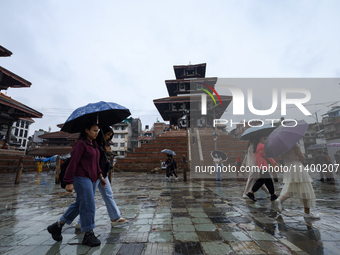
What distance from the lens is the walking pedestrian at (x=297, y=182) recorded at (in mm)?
3248

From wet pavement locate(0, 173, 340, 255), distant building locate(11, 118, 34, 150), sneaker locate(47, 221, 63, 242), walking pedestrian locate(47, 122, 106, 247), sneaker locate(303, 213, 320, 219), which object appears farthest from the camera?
distant building locate(11, 118, 34, 150)

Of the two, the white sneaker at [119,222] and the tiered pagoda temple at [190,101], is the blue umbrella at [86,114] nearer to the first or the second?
the white sneaker at [119,222]

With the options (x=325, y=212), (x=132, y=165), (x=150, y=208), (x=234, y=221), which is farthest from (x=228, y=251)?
(x=132, y=165)

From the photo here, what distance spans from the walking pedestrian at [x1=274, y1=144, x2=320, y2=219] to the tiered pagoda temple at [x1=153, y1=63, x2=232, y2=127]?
2005 centimetres

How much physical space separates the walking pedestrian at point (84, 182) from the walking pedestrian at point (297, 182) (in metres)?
3.12

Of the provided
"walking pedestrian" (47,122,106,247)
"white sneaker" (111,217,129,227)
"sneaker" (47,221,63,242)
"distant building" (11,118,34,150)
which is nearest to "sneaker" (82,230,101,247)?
"walking pedestrian" (47,122,106,247)

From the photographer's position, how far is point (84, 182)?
236 centimetres

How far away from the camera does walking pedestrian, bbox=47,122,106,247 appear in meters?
2.26

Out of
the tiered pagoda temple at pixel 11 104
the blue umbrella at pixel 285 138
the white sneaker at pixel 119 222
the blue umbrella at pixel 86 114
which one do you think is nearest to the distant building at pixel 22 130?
the tiered pagoda temple at pixel 11 104

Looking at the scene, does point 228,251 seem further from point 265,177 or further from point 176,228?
point 265,177

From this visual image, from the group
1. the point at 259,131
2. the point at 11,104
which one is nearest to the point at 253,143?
the point at 259,131

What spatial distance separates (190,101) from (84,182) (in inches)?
972

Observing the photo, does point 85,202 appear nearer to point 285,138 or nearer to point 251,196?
point 285,138

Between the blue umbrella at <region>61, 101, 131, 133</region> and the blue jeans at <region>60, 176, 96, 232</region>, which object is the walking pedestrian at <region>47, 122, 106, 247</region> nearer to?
the blue jeans at <region>60, 176, 96, 232</region>
